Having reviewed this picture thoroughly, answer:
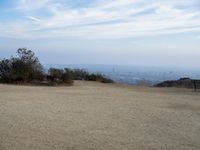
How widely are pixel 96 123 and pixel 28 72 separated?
16053 millimetres

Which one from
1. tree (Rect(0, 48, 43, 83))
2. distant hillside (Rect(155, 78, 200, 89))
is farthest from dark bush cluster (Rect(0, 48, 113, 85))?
distant hillside (Rect(155, 78, 200, 89))

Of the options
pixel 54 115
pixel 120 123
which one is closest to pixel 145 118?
pixel 120 123

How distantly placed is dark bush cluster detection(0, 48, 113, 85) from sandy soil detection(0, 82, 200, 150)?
8.86 m

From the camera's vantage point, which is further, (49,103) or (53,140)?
(49,103)

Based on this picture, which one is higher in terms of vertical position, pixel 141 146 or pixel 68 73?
pixel 68 73

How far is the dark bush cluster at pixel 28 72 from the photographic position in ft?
89.5

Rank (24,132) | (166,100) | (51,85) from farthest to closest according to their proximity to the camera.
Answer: (51,85)
(166,100)
(24,132)

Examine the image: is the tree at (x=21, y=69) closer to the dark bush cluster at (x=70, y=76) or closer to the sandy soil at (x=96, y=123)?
the dark bush cluster at (x=70, y=76)

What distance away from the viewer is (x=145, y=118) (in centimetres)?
1341

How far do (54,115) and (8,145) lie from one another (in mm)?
4159

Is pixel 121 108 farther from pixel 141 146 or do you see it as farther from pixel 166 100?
pixel 141 146

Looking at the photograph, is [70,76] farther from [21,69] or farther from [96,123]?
[96,123]

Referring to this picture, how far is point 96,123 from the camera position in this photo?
12219 millimetres

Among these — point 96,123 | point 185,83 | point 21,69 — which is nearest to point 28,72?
point 21,69
